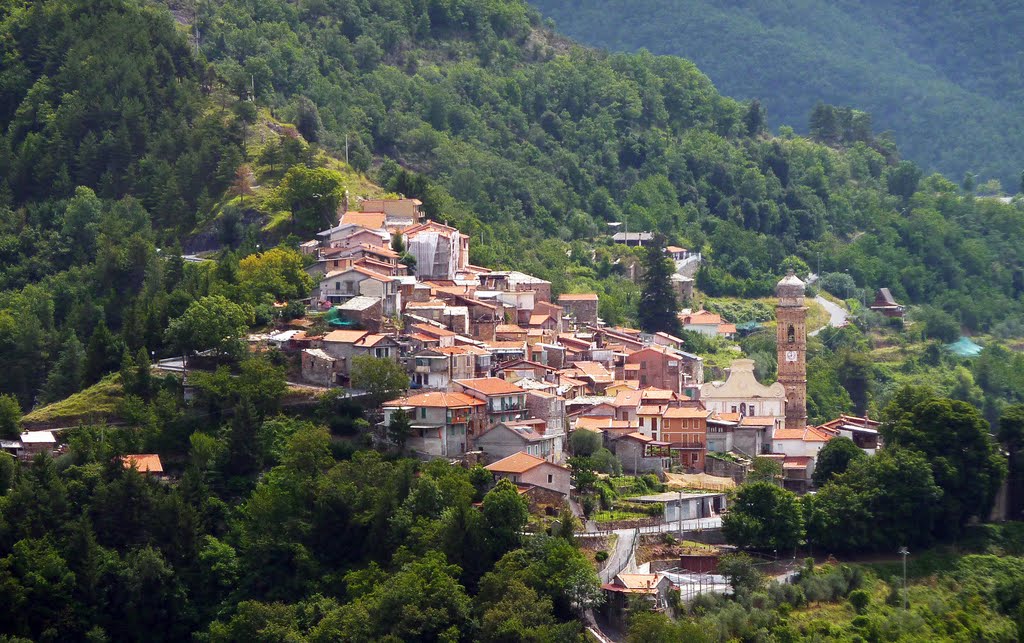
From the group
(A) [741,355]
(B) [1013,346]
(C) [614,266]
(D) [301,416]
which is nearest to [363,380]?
(D) [301,416]

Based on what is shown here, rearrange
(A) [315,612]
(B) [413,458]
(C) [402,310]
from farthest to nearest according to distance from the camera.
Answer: (C) [402,310] < (B) [413,458] < (A) [315,612]

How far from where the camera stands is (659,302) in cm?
9244

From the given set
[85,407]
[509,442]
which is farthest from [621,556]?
[85,407]

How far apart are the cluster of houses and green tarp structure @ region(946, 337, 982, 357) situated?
26361 mm

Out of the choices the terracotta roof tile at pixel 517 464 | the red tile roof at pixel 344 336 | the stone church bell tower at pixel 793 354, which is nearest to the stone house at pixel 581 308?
the stone church bell tower at pixel 793 354

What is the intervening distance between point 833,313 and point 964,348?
7135mm

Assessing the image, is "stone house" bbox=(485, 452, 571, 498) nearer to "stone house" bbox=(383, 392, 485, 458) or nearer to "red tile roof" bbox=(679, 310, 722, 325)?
"stone house" bbox=(383, 392, 485, 458)

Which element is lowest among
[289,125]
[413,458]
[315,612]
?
[315,612]

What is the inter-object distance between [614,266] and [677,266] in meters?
3.97

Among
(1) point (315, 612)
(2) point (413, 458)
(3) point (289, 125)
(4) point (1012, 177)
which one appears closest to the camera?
(1) point (315, 612)

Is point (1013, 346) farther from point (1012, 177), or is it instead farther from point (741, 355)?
point (1012, 177)

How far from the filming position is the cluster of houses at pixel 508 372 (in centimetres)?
6725

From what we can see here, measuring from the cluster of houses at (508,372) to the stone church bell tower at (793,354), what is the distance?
1.13 meters

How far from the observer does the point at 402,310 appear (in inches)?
2960
